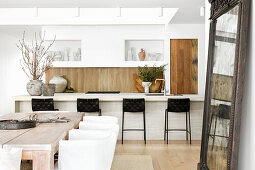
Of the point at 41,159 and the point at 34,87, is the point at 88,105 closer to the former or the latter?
the point at 34,87

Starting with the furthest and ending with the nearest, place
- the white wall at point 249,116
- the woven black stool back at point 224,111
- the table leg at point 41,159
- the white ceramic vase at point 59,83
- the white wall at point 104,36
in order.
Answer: the white ceramic vase at point 59,83 → the white wall at point 104,36 → the table leg at point 41,159 → the woven black stool back at point 224,111 → the white wall at point 249,116

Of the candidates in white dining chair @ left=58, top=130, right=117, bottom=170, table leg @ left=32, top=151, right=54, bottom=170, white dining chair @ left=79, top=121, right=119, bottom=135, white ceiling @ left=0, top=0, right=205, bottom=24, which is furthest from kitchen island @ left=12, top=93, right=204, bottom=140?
table leg @ left=32, top=151, right=54, bottom=170

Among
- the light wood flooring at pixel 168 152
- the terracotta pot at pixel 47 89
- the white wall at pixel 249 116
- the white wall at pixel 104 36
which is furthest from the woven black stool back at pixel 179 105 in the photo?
the white wall at pixel 249 116

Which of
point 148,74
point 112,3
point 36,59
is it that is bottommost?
point 148,74

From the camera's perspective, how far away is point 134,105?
20.9ft

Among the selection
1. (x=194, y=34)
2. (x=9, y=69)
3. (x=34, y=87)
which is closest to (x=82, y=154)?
(x=34, y=87)

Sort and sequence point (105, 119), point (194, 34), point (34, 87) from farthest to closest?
point (194, 34) → point (34, 87) → point (105, 119)

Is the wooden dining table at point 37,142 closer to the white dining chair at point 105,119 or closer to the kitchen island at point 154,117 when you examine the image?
the white dining chair at point 105,119

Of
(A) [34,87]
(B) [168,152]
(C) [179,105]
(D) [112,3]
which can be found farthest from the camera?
(A) [34,87]

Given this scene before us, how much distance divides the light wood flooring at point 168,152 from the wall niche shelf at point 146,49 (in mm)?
2688

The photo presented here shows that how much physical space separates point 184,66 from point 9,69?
6077 millimetres

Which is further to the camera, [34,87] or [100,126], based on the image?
[34,87]

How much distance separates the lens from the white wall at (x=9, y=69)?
1031cm

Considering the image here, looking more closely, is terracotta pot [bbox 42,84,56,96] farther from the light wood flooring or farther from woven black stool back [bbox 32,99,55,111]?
the light wood flooring
